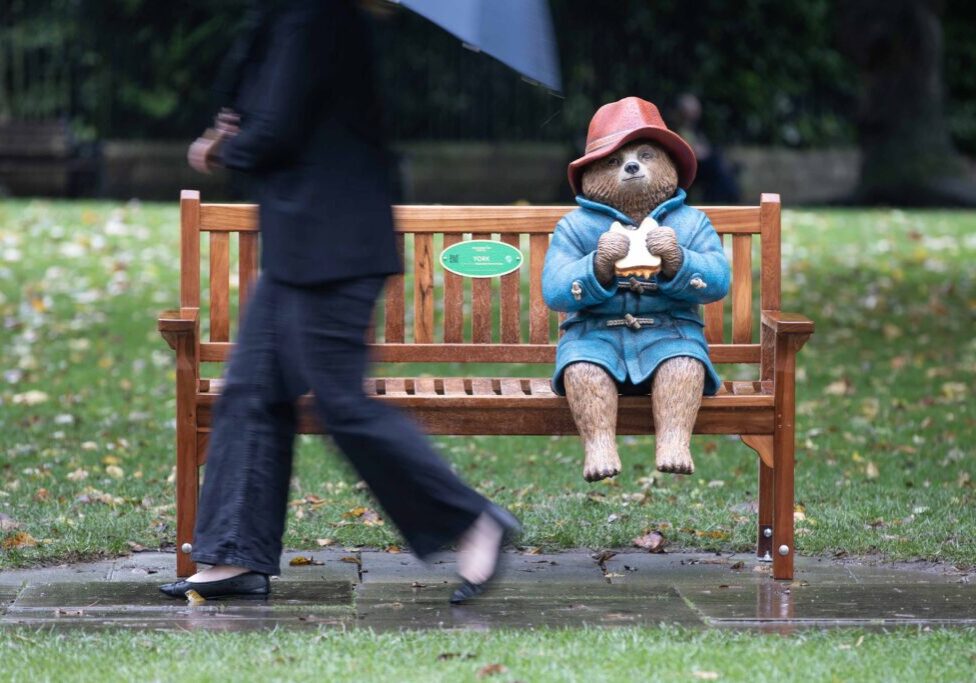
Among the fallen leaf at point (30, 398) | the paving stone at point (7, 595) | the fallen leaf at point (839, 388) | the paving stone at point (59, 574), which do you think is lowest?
the paving stone at point (59, 574)

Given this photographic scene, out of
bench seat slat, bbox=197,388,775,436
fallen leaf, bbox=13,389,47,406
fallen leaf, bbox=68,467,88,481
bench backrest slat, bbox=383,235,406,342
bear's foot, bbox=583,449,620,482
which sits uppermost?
bench backrest slat, bbox=383,235,406,342

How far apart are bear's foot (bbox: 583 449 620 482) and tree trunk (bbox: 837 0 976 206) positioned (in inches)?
572

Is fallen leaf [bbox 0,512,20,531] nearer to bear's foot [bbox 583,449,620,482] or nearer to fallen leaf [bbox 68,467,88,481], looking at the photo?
fallen leaf [bbox 68,467,88,481]

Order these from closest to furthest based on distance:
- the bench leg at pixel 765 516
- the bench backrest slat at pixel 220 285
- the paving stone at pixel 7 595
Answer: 1. the paving stone at pixel 7 595
2. the bench leg at pixel 765 516
3. the bench backrest slat at pixel 220 285

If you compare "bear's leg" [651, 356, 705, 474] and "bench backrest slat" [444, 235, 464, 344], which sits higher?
"bench backrest slat" [444, 235, 464, 344]

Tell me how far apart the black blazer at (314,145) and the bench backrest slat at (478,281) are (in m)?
0.97

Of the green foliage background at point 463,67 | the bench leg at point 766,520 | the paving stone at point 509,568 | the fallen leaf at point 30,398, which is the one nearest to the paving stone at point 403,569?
the paving stone at point 509,568

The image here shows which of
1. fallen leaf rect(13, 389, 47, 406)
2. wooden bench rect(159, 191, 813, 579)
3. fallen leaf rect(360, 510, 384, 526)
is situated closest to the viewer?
wooden bench rect(159, 191, 813, 579)

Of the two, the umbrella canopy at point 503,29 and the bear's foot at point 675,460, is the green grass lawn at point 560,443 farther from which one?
the umbrella canopy at point 503,29

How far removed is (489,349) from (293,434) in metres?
1.08

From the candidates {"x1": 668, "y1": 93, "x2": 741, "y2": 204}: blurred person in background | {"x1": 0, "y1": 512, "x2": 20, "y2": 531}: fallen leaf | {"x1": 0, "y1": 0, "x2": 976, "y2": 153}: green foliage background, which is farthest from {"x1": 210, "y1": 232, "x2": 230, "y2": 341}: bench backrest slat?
{"x1": 0, "y1": 0, "x2": 976, "y2": 153}: green foliage background

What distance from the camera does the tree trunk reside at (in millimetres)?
18266

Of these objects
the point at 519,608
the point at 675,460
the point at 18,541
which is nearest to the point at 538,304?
the point at 675,460

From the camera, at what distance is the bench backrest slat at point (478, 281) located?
5090 millimetres
